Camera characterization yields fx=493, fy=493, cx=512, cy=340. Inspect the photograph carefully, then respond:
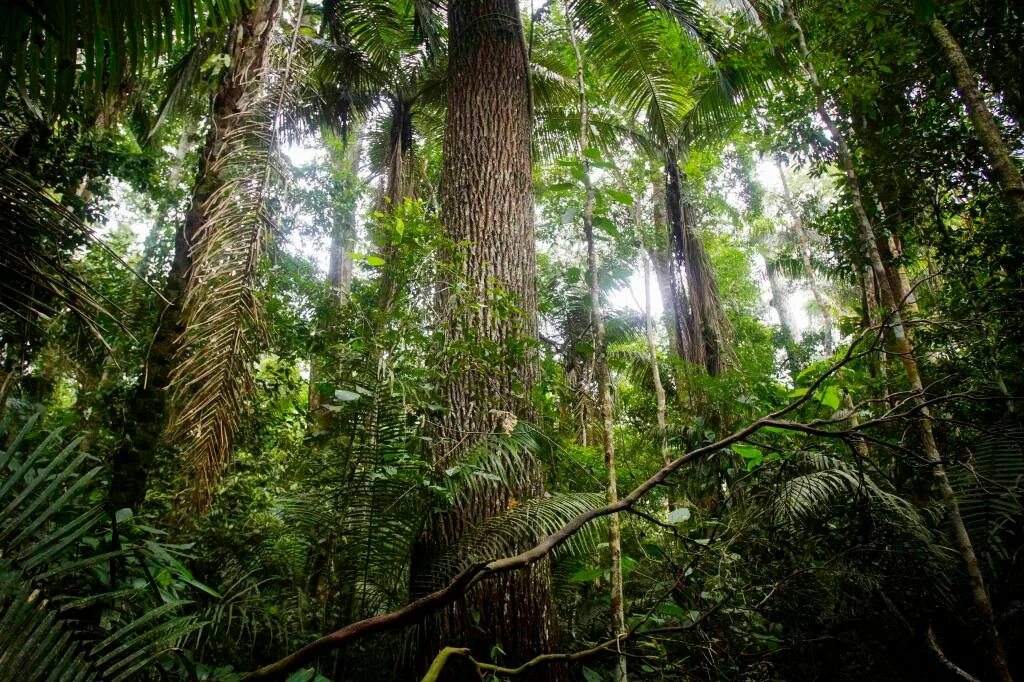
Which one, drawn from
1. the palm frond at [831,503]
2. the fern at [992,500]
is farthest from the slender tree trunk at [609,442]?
the fern at [992,500]

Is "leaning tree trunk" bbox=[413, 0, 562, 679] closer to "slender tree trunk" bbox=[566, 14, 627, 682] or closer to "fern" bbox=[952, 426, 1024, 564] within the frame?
"slender tree trunk" bbox=[566, 14, 627, 682]

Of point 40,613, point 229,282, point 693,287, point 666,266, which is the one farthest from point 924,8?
point 666,266

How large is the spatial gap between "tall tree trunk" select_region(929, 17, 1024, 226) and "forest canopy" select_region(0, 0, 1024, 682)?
0.07 feet

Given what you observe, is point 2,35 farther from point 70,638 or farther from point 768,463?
point 768,463

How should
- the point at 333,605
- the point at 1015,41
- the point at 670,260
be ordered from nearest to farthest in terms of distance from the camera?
the point at 333,605 → the point at 1015,41 → the point at 670,260

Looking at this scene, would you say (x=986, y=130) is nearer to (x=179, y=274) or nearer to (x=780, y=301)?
(x=179, y=274)

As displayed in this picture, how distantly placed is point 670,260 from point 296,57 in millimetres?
5375

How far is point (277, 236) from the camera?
11.4 ft

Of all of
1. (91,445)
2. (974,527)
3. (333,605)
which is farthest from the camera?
(91,445)

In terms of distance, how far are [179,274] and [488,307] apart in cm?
220

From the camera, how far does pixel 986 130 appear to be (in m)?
2.93

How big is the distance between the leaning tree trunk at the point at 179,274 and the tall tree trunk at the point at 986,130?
174 inches

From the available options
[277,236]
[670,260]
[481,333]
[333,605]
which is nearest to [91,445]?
[277,236]

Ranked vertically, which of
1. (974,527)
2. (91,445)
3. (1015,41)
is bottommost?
(974,527)
